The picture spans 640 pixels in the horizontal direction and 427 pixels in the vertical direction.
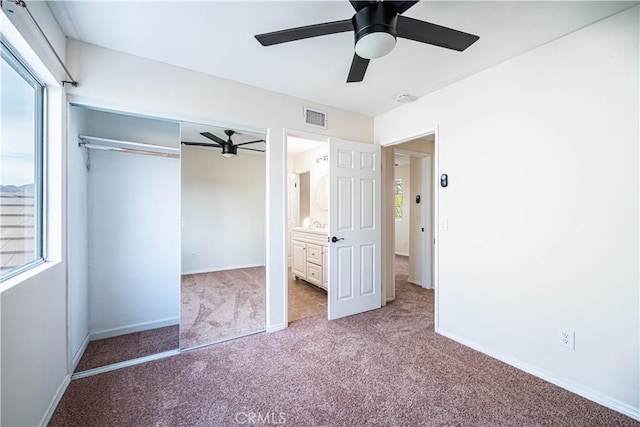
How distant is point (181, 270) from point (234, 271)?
0.54 m

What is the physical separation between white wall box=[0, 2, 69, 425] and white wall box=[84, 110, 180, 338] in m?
0.70

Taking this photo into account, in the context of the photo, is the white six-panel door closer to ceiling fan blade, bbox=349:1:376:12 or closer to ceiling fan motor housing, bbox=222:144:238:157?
ceiling fan motor housing, bbox=222:144:238:157

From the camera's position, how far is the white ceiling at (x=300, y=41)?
5.61 feet

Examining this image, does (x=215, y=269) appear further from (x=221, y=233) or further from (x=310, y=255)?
(x=310, y=255)

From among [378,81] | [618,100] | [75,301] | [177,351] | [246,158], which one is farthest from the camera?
[246,158]

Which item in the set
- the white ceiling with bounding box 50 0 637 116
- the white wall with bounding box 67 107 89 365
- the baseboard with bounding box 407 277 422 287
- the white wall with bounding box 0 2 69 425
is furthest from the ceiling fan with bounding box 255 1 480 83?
the baseboard with bounding box 407 277 422 287

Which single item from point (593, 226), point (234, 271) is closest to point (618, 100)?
point (593, 226)

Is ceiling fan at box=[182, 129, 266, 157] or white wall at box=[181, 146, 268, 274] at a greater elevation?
ceiling fan at box=[182, 129, 266, 157]

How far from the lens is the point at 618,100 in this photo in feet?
5.75

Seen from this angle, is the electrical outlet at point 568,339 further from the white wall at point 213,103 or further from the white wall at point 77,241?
the white wall at point 77,241

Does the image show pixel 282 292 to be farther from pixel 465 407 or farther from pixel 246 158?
pixel 465 407

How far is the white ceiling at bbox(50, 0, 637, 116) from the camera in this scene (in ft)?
5.61

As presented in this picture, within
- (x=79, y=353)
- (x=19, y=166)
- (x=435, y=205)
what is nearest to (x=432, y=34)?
(x=435, y=205)

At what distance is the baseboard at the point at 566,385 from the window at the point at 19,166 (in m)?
3.28
